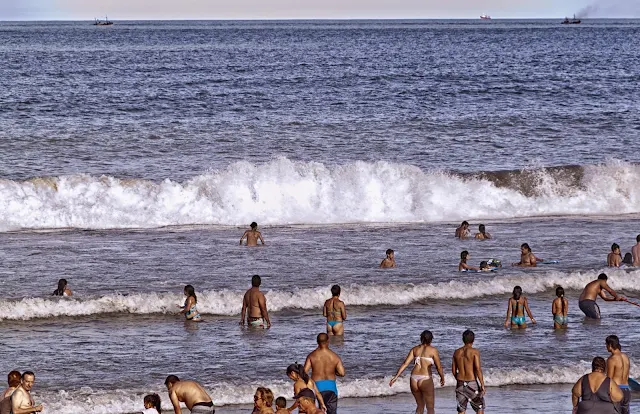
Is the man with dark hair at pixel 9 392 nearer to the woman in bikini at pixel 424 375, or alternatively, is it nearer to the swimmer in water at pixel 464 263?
the woman in bikini at pixel 424 375

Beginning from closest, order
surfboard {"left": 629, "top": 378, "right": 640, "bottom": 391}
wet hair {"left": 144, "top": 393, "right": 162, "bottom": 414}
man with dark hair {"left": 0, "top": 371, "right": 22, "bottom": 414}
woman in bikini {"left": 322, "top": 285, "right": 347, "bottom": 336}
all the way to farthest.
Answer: wet hair {"left": 144, "top": 393, "right": 162, "bottom": 414}
man with dark hair {"left": 0, "top": 371, "right": 22, "bottom": 414}
surfboard {"left": 629, "top": 378, "right": 640, "bottom": 391}
woman in bikini {"left": 322, "top": 285, "right": 347, "bottom": 336}

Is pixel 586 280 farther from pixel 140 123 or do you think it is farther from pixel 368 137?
pixel 140 123

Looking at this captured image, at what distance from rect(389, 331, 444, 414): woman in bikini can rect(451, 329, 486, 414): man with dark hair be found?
0.31 metres

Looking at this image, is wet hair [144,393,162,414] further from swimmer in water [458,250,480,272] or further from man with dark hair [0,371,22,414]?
swimmer in water [458,250,480,272]

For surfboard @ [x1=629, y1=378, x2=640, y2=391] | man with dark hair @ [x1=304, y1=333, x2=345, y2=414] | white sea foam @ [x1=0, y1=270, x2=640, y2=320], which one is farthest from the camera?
white sea foam @ [x1=0, y1=270, x2=640, y2=320]

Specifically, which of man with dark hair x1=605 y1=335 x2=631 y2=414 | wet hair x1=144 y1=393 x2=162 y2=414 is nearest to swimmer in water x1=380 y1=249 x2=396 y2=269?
man with dark hair x1=605 y1=335 x2=631 y2=414

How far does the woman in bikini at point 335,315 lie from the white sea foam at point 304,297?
7.84 ft

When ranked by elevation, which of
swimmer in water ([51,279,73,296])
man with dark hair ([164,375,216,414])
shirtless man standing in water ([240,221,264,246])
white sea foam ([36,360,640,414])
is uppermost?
shirtless man standing in water ([240,221,264,246])

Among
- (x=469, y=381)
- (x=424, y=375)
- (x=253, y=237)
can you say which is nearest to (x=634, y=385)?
(x=469, y=381)

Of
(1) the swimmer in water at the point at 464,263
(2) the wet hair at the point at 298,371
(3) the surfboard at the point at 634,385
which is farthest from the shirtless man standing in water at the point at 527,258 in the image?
(2) the wet hair at the point at 298,371

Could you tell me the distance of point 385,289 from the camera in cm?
2184

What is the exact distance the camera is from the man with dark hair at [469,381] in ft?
46.9

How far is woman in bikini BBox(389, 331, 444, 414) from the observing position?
14.4m

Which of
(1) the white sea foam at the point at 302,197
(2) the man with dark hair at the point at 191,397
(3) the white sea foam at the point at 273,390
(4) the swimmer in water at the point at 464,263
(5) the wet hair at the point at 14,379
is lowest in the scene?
(3) the white sea foam at the point at 273,390
